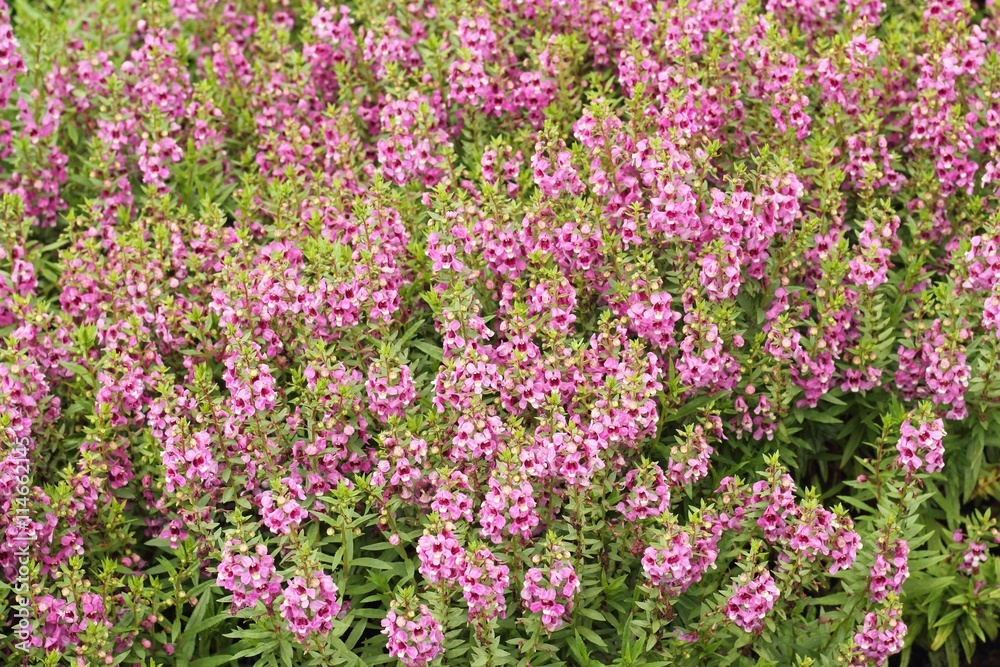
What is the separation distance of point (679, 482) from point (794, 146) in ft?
8.66

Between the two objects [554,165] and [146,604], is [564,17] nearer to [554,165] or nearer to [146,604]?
[554,165]

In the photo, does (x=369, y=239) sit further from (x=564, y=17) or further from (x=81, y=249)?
(x=564, y=17)

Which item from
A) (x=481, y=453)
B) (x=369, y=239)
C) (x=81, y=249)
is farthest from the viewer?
(x=81, y=249)

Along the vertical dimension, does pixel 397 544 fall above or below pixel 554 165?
below

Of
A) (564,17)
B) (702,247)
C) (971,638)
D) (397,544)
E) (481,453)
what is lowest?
(971,638)

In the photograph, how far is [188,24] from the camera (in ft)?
34.1

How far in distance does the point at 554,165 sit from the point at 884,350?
7.89ft

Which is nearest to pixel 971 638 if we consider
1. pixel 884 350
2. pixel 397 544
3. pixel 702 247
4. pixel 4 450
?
pixel 884 350

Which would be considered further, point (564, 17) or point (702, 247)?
point (564, 17)

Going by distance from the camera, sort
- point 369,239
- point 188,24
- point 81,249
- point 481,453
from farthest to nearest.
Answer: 1. point 188,24
2. point 81,249
3. point 369,239
4. point 481,453

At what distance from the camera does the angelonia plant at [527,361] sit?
6.46 metres

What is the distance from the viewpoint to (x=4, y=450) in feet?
22.6

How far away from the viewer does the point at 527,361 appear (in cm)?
679

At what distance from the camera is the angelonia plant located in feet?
21.2
